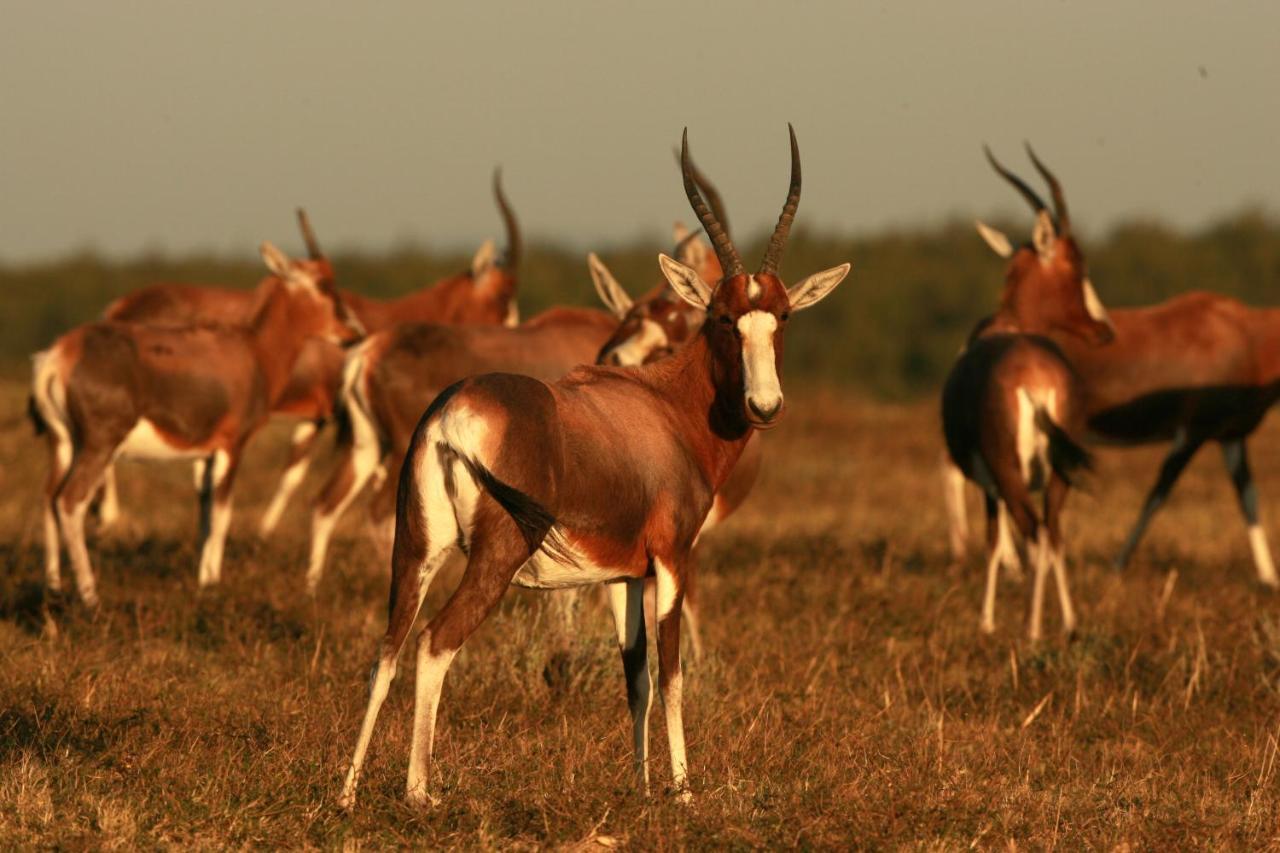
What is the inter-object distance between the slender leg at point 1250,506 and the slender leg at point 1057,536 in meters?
2.63

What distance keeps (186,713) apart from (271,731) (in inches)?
18.6

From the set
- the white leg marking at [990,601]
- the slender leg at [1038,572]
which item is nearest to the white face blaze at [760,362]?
the slender leg at [1038,572]

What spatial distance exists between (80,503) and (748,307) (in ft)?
17.7

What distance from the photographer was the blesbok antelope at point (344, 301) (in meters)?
14.5

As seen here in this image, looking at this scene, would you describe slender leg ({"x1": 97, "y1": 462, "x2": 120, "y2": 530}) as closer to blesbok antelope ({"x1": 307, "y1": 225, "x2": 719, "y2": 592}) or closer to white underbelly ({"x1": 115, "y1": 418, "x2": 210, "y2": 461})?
white underbelly ({"x1": 115, "y1": 418, "x2": 210, "y2": 461})

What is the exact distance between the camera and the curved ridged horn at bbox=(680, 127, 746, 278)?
6273 millimetres

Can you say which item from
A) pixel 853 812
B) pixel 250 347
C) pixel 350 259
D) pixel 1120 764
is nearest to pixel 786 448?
pixel 250 347

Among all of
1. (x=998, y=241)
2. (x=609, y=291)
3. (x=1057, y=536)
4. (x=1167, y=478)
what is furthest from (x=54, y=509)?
(x=1167, y=478)

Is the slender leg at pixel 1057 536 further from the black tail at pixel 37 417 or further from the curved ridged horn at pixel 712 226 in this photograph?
the black tail at pixel 37 417

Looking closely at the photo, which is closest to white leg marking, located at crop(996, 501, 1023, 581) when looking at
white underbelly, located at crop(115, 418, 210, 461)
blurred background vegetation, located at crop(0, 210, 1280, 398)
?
white underbelly, located at crop(115, 418, 210, 461)

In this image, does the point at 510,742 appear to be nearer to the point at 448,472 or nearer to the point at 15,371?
the point at 448,472

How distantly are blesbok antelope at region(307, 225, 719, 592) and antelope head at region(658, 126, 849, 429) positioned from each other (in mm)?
4639

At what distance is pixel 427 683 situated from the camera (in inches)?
207

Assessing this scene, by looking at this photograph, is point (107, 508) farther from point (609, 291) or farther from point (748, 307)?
point (748, 307)
